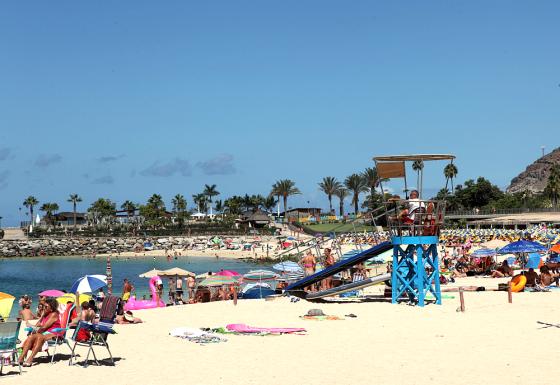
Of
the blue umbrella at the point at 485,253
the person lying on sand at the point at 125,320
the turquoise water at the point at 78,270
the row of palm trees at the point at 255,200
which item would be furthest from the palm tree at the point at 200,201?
the person lying on sand at the point at 125,320

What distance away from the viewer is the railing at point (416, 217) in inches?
699

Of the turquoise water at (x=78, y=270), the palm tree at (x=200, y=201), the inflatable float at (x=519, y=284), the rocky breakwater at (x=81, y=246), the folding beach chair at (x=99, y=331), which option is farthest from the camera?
the palm tree at (x=200, y=201)

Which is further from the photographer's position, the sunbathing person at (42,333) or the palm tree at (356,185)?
the palm tree at (356,185)

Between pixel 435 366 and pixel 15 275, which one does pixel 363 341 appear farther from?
pixel 15 275

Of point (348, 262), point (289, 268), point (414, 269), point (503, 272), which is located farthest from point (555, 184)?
point (348, 262)

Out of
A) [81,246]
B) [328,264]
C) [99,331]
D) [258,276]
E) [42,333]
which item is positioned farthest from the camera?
[81,246]

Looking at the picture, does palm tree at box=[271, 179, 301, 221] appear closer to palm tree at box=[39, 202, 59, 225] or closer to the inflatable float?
Answer: palm tree at box=[39, 202, 59, 225]

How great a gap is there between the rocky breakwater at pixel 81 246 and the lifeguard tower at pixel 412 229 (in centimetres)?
7048

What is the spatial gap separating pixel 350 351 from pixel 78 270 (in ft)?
176

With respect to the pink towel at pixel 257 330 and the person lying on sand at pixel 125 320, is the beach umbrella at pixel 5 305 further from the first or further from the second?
the pink towel at pixel 257 330

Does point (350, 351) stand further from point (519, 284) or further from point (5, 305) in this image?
point (519, 284)

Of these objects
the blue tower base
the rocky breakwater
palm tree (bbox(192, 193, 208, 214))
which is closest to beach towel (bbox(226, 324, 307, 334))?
the blue tower base

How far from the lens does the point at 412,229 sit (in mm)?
17828

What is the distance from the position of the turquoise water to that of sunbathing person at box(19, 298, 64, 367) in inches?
697
